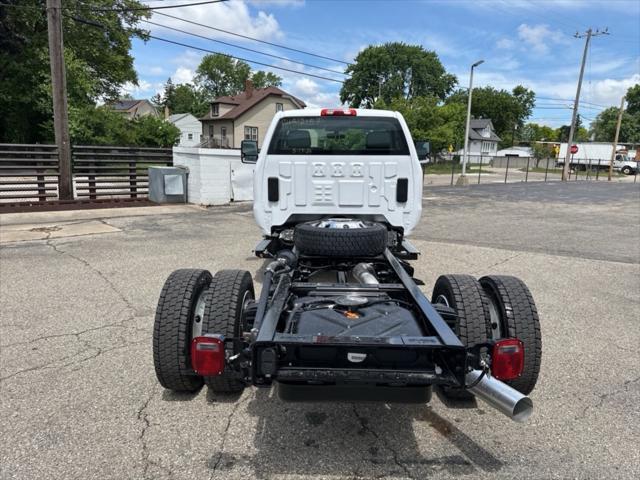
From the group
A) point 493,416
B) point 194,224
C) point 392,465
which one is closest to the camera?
point 392,465

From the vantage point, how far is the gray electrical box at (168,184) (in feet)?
43.7

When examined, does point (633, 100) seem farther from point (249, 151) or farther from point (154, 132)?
point (249, 151)

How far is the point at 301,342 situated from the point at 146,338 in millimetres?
2437

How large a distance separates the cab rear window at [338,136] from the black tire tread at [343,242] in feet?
6.11

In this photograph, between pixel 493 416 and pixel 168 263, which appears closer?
pixel 493 416

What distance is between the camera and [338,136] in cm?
551

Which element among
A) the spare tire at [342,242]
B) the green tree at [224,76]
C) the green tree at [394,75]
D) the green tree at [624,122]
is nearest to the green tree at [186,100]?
the green tree at [224,76]

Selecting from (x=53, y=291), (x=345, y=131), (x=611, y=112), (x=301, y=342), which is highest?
(x=611, y=112)

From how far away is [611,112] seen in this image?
302 ft

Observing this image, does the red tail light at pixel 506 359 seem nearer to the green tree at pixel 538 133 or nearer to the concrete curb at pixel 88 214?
the concrete curb at pixel 88 214

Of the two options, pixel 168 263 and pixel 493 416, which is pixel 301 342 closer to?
pixel 493 416

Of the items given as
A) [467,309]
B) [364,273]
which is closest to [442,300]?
[467,309]

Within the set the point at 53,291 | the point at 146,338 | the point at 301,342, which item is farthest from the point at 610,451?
the point at 53,291

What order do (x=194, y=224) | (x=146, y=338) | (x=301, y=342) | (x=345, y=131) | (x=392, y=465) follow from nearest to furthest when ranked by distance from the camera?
1. (x=301, y=342)
2. (x=392, y=465)
3. (x=146, y=338)
4. (x=345, y=131)
5. (x=194, y=224)
